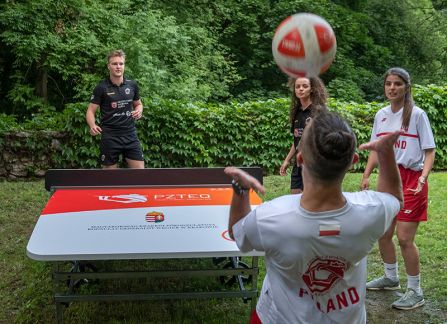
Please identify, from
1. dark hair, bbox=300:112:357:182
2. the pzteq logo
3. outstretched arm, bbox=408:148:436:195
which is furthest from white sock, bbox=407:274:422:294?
dark hair, bbox=300:112:357:182

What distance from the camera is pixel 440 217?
302 inches

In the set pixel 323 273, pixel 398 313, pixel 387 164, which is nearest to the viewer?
pixel 323 273

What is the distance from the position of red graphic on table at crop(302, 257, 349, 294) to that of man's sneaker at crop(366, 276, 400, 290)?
3205mm

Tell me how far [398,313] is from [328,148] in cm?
319

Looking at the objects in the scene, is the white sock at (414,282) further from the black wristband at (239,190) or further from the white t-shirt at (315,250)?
the black wristband at (239,190)

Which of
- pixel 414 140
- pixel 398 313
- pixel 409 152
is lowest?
pixel 398 313

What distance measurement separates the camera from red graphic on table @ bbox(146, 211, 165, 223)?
445 cm

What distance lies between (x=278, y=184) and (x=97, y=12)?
690 centimetres

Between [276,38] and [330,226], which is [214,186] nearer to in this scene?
[276,38]

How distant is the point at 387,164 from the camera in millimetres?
2230

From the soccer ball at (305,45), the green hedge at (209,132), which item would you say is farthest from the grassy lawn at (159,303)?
the green hedge at (209,132)

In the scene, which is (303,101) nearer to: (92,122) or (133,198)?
(133,198)

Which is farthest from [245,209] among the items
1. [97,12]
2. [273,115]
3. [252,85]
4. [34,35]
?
[252,85]

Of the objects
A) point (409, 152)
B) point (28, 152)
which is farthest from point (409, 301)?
point (28, 152)
